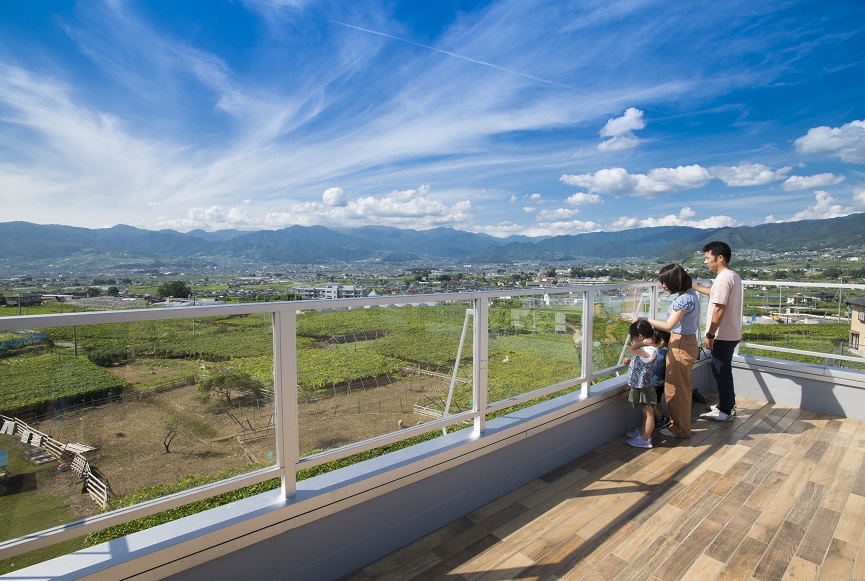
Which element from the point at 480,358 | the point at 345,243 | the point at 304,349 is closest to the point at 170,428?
the point at 304,349

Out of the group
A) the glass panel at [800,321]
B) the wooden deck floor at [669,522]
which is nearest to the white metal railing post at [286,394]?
the wooden deck floor at [669,522]

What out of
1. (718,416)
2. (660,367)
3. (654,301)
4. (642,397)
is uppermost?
(654,301)

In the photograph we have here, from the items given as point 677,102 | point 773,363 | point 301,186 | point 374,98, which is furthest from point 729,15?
point 301,186

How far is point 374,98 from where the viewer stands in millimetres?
72812

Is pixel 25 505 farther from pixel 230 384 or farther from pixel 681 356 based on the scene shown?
pixel 681 356

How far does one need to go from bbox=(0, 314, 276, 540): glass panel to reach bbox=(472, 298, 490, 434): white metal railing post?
125cm

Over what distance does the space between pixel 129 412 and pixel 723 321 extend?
457 centimetres

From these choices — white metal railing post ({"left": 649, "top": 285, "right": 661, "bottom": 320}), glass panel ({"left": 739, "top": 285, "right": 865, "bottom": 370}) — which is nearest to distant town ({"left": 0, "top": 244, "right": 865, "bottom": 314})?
glass panel ({"left": 739, "top": 285, "right": 865, "bottom": 370})

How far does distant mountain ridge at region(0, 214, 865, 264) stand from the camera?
2925cm

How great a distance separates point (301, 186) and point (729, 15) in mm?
76122

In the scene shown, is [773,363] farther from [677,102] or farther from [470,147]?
[470,147]

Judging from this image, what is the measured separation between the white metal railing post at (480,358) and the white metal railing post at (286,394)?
1149 mm

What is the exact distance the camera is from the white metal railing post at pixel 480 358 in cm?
264

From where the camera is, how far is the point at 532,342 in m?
3.09
